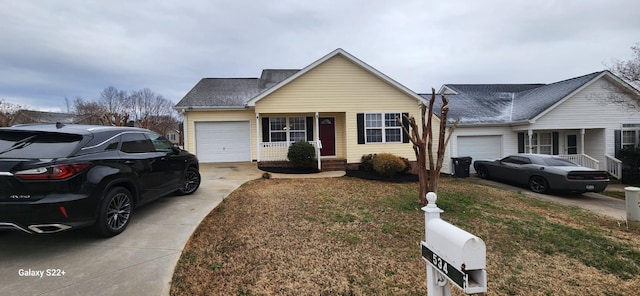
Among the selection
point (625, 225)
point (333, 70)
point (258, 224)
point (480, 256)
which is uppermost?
point (333, 70)

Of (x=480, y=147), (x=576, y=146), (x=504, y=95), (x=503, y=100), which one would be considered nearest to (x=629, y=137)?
(x=576, y=146)

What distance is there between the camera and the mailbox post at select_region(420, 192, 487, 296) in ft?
4.56

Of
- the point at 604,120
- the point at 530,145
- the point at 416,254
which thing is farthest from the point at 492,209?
the point at 604,120

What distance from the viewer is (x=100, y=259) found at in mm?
3605

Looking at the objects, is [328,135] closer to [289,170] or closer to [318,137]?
[318,137]

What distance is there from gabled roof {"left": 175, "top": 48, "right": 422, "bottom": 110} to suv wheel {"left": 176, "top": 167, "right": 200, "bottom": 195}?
19.1 ft

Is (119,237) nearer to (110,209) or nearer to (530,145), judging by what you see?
(110,209)

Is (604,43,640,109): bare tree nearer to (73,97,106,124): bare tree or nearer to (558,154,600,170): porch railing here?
(558,154,600,170): porch railing

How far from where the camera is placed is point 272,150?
43.1 feet

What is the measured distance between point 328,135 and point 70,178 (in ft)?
37.4

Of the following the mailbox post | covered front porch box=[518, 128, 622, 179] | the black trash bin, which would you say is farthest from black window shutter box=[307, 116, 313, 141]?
the mailbox post

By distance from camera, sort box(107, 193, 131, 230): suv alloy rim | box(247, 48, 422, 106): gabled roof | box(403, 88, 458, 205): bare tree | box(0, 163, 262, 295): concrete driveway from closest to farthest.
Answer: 1. box(0, 163, 262, 295): concrete driveway
2. box(107, 193, 131, 230): suv alloy rim
3. box(403, 88, 458, 205): bare tree
4. box(247, 48, 422, 106): gabled roof

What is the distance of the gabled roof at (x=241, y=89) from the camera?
12797mm

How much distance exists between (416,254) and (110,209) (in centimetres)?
463
